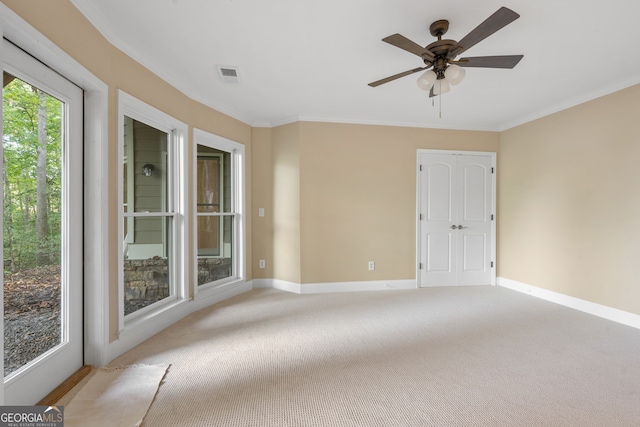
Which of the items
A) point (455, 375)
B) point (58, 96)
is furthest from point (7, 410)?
point (455, 375)

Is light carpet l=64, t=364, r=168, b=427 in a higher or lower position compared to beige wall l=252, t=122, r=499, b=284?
lower

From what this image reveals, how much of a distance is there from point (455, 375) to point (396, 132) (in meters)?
3.38

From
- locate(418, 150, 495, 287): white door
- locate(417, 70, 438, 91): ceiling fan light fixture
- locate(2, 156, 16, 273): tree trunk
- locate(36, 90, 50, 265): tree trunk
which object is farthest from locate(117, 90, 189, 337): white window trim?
locate(418, 150, 495, 287): white door

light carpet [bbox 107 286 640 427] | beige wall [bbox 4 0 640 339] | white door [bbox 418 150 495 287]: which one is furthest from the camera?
white door [bbox 418 150 495 287]

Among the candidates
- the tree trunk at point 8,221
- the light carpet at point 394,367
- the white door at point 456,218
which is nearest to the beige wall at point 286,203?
the light carpet at point 394,367

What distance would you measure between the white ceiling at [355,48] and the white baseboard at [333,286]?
2.52 meters

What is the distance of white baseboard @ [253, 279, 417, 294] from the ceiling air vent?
2780mm

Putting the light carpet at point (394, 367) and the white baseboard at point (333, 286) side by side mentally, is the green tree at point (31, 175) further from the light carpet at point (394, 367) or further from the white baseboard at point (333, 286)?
the white baseboard at point (333, 286)

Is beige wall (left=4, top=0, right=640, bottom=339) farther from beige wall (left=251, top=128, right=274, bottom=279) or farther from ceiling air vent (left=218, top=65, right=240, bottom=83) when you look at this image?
ceiling air vent (left=218, top=65, right=240, bottom=83)

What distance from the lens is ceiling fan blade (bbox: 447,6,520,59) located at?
154 cm

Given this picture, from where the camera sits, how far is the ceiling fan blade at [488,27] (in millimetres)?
1544

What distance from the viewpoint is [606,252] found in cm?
319

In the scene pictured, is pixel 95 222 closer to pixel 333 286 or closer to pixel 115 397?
pixel 115 397

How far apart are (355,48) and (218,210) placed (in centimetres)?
266
